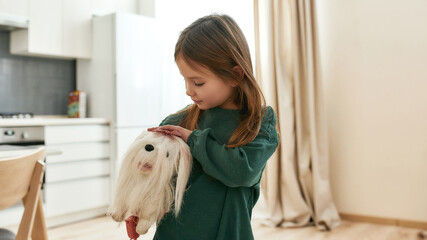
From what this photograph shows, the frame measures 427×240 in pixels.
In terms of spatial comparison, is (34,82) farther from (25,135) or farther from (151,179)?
(151,179)

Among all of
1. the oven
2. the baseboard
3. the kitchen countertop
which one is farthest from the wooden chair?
the baseboard

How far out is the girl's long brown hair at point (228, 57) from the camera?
2.96 feet

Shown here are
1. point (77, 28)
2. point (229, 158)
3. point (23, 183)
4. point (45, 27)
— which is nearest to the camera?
point (229, 158)

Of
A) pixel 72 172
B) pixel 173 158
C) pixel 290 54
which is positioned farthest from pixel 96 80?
pixel 173 158

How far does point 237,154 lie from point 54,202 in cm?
274

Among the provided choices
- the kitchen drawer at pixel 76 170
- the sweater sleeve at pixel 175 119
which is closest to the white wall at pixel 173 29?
the kitchen drawer at pixel 76 170

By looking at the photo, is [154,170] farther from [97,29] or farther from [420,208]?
[97,29]

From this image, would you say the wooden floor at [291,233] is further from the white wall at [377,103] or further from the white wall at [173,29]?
the white wall at [173,29]

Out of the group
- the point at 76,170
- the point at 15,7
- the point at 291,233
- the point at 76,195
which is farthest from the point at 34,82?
the point at 291,233

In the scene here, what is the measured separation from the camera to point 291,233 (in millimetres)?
3059

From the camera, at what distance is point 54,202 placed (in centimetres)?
323

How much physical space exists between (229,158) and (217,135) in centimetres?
12

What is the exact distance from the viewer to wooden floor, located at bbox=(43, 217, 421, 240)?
292cm

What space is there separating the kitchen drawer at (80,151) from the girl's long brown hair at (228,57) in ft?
7.94
